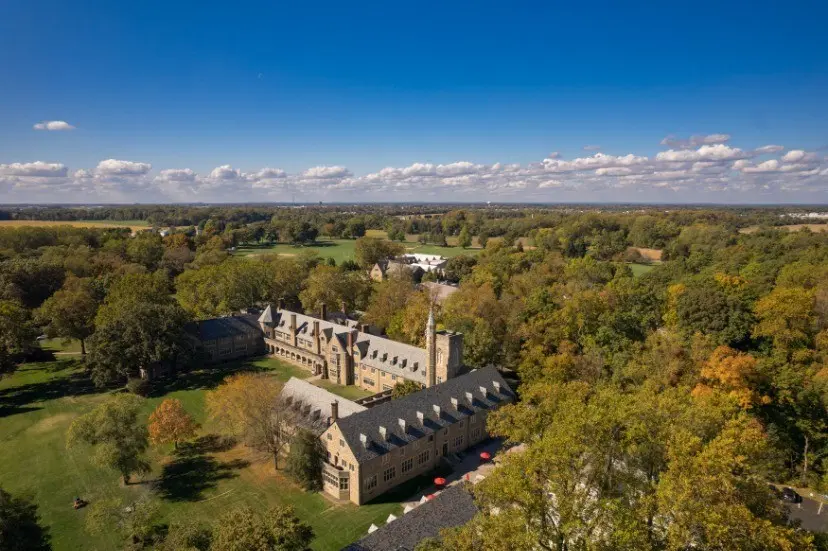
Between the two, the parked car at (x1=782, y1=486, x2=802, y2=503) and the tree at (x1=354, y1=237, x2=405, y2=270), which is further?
the tree at (x1=354, y1=237, x2=405, y2=270)

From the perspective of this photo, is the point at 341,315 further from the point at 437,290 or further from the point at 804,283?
the point at 804,283

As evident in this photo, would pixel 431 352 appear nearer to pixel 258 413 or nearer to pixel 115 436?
pixel 258 413

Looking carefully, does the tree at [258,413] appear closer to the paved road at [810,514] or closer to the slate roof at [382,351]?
the slate roof at [382,351]

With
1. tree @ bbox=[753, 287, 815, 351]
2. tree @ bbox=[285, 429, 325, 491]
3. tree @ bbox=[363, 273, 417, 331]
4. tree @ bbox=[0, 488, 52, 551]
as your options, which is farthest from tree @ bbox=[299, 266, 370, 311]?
tree @ bbox=[753, 287, 815, 351]

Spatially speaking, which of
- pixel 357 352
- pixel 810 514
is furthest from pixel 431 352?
pixel 810 514

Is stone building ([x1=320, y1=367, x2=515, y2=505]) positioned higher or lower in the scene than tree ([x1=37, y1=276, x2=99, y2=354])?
lower

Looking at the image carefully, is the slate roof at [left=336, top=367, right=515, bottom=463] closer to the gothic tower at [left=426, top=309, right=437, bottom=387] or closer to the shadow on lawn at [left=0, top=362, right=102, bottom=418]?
the gothic tower at [left=426, top=309, right=437, bottom=387]
